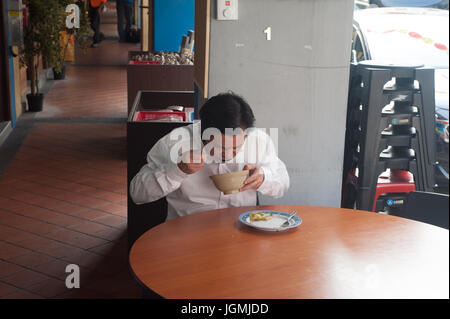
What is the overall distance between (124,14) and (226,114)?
41.0ft

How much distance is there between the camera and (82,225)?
3.88 metres

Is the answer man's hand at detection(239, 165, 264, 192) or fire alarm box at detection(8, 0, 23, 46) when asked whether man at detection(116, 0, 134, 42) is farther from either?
man's hand at detection(239, 165, 264, 192)

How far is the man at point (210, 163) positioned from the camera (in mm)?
2240

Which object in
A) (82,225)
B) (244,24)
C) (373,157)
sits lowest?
(82,225)

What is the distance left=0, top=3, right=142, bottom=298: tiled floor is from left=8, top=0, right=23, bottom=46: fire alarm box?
3.25ft

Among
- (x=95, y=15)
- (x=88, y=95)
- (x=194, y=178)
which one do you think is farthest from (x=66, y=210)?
(x=95, y=15)

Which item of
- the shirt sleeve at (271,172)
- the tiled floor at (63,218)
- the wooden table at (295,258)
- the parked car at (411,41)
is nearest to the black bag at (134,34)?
the tiled floor at (63,218)

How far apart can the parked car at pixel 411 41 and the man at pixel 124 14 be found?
30.8 ft

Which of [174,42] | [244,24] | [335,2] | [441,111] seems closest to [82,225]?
[244,24]

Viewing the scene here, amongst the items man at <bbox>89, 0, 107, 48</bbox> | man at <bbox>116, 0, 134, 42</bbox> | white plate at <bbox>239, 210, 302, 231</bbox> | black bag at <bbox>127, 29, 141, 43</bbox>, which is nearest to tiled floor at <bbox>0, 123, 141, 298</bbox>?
white plate at <bbox>239, 210, 302, 231</bbox>

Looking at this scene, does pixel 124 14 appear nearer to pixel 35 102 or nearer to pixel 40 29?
pixel 35 102

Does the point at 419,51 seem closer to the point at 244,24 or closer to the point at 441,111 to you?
the point at 441,111

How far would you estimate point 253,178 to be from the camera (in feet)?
7.38
